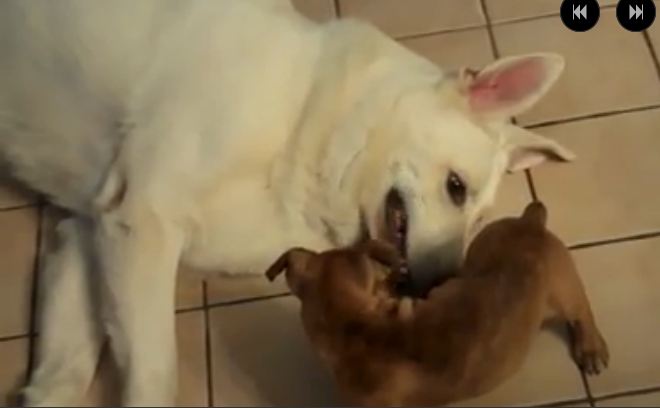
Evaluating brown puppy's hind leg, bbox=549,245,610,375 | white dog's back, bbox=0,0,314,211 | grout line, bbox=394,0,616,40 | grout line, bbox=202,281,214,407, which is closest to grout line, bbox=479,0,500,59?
grout line, bbox=394,0,616,40

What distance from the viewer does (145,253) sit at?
162 cm

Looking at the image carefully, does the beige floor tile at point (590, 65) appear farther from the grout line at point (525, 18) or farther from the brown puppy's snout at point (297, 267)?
the brown puppy's snout at point (297, 267)

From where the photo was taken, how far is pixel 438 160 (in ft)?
5.51

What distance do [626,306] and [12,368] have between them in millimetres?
974

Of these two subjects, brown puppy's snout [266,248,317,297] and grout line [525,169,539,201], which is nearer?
brown puppy's snout [266,248,317,297]

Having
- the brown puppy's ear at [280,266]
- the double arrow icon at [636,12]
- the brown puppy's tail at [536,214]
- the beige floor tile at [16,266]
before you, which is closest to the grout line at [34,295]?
the beige floor tile at [16,266]

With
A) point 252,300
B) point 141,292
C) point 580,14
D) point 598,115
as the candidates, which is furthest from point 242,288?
point 580,14

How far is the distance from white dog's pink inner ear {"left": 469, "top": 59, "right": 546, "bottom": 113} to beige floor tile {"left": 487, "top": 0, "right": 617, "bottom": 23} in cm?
48

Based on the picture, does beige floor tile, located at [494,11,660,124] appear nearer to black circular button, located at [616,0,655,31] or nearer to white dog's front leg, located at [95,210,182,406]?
black circular button, located at [616,0,655,31]

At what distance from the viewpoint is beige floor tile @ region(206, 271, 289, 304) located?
1.83 meters

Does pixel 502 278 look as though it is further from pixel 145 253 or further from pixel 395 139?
pixel 145 253

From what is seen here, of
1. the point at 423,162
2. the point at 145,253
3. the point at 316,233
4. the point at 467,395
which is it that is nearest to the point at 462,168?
the point at 423,162

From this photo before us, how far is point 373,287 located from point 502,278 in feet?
0.57

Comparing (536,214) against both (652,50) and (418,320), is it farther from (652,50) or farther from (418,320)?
(652,50)
